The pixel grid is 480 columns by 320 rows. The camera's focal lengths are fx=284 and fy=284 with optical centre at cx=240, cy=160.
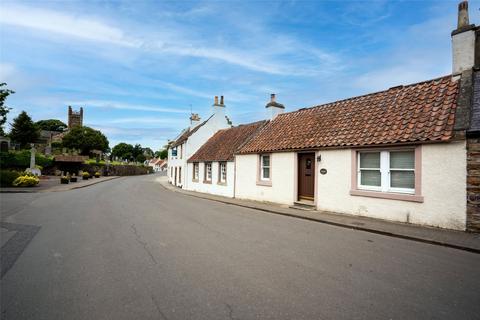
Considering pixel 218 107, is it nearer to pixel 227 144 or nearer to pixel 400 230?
pixel 227 144

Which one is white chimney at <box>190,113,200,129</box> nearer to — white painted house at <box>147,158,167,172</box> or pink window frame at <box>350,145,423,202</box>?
pink window frame at <box>350,145,423,202</box>

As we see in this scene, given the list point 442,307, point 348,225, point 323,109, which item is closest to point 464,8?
point 323,109

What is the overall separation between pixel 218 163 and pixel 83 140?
58.3 m

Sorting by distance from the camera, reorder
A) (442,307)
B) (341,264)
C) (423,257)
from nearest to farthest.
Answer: (442,307) < (341,264) < (423,257)

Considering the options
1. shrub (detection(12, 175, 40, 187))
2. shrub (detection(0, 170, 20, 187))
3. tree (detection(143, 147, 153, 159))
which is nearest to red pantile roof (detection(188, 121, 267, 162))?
shrub (detection(12, 175, 40, 187))

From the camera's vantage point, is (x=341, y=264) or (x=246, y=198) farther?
(x=246, y=198)

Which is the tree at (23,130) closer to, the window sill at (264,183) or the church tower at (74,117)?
the church tower at (74,117)

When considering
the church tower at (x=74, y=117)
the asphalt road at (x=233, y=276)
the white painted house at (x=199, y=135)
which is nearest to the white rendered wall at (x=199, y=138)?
the white painted house at (x=199, y=135)

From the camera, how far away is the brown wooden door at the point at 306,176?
43.5 feet

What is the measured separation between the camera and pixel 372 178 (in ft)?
35.3

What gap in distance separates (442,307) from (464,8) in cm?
1126

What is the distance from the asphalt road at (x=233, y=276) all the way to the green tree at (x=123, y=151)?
107008mm

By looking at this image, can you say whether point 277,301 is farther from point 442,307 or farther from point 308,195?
point 308,195

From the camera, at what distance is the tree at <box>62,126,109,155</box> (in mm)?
66125
